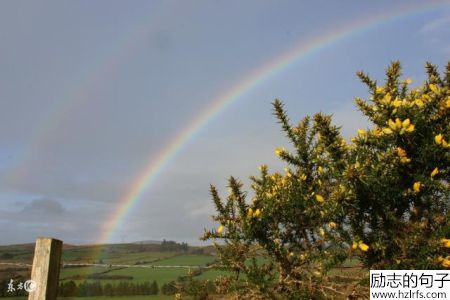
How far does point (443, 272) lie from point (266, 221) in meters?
1.69

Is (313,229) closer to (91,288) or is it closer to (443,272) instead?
(443,272)

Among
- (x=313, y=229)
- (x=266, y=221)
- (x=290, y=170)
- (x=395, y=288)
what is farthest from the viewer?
(x=290, y=170)

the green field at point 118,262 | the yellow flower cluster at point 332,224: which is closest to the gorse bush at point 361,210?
the yellow flower cluster at point 332,224

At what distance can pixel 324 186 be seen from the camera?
487cm

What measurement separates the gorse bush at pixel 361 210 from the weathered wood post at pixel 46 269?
5.71 feet

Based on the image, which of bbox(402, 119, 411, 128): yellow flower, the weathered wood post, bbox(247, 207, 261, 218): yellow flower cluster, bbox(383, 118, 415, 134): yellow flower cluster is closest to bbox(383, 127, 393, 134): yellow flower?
bbox(383, 118, 415, 134): yellow flower cluster

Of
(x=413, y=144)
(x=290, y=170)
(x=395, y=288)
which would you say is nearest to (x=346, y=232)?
(x=395, y=288)

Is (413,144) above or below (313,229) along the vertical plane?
above

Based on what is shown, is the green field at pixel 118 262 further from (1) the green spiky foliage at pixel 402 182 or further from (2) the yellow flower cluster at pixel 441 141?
(2) the yellow flower cluster at pixel 441 141

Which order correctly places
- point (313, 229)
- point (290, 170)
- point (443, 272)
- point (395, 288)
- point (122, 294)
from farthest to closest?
point (122, 294)
point (290, 170)
point (313, 229)
point (395, 288)
point (443, 272)

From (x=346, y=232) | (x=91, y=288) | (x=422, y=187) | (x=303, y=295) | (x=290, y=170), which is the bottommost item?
(x=91, y=288)

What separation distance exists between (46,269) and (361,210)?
11.2 ft

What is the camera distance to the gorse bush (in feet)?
13.0

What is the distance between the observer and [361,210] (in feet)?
13.7
